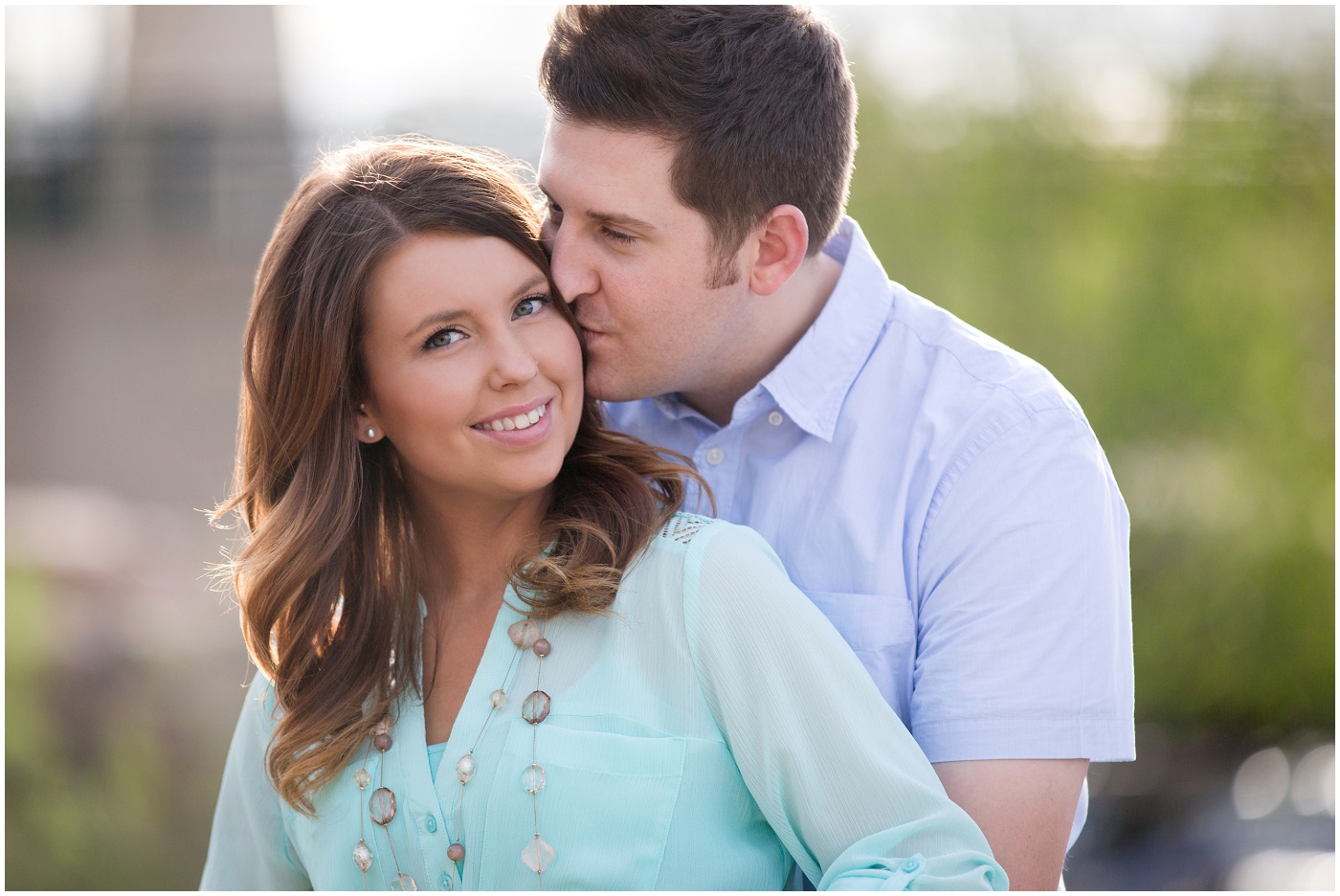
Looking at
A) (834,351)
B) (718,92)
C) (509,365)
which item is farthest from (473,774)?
(718,92)

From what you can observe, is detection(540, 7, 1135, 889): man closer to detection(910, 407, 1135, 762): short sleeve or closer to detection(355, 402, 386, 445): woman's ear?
detection(910, 407, 1135, 762): short sleeve

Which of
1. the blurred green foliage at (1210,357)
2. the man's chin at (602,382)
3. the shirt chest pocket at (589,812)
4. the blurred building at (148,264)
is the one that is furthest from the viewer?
the blurred building at (148,264)

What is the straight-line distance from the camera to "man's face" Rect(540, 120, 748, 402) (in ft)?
6.89

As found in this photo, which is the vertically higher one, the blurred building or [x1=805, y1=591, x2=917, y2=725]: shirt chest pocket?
[x1=805, y1=591, x2=917, y2=725]: shirt chest pocket

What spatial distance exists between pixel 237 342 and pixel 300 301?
8.49 m

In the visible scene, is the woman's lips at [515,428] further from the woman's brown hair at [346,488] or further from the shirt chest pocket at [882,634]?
the shirt chest pocket at [882,634]

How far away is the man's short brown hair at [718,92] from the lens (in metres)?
2.10

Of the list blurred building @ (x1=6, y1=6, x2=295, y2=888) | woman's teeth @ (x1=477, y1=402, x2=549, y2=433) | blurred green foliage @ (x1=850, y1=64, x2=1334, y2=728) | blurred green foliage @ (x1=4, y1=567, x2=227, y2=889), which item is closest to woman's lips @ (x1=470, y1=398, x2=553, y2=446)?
woman's teeth @ (x1=477, y1=402, x2=549, y2=433)

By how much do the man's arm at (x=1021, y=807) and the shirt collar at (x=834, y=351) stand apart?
2.09 feet

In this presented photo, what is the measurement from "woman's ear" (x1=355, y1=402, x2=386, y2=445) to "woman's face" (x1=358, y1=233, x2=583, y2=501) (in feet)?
0.17

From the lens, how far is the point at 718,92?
2.12m

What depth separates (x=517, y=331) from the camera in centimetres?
199

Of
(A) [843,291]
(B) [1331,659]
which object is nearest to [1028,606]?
(A) [843,291]

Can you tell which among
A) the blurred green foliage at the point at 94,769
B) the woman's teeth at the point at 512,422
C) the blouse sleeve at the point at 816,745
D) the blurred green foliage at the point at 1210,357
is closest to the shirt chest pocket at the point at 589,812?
the blouse sleeve at the point at 816,745
